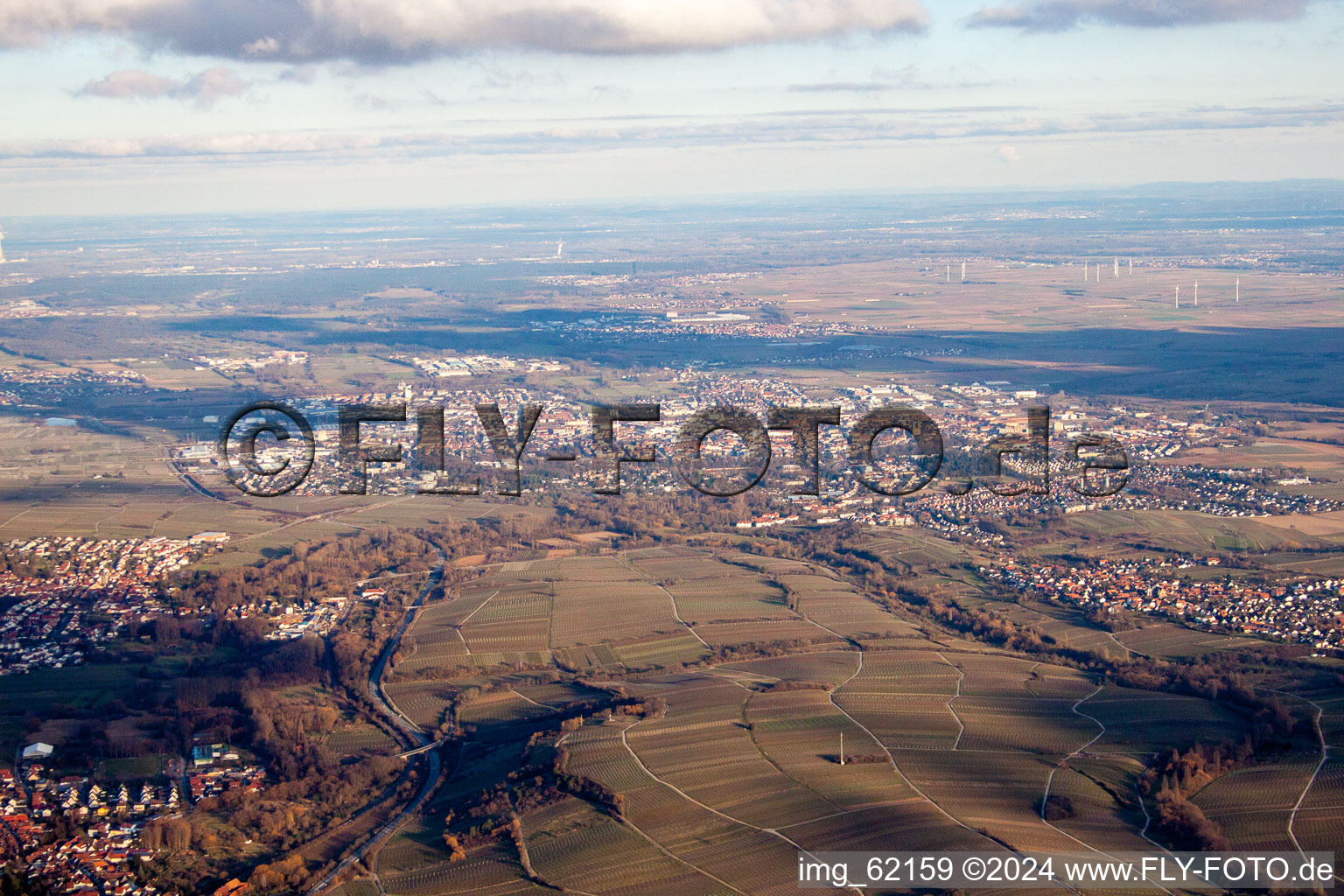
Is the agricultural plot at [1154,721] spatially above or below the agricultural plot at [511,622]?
below

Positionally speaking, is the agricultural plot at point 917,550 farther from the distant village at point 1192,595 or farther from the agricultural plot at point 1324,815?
the agricultural plot at point 1324,815

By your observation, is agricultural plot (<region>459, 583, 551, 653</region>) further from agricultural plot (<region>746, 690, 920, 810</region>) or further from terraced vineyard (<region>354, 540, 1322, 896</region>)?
agricultural plot (<region>746, 690, 920, 810</region>)

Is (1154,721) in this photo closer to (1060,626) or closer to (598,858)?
(1060,626)

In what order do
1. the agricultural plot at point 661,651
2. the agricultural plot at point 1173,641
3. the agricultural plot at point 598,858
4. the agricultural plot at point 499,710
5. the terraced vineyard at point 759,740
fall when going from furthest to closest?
the agricultural plot at point 661,651
the agricultural plot at point 1173,641
the agricultural plot at point 499,710
the terraced vineyard at point 759,740
the agricultural plot at point 598,858

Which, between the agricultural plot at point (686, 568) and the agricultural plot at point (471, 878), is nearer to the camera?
the agricultural plot at point (471, 878)

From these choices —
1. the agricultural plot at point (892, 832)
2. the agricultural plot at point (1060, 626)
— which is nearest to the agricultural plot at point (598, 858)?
the agricultural plot at point (892, 832)

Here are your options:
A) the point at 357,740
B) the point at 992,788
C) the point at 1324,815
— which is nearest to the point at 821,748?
the point at 992,788

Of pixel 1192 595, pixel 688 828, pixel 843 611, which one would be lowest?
pixel 688 828

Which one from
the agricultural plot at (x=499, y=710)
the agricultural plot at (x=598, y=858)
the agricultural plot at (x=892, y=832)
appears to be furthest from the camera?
the agricultural plot at (x=499, y=710)

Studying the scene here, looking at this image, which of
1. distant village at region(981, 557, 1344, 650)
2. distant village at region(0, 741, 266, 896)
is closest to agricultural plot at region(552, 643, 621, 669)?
distant village at region(0, 741, 266, 896)

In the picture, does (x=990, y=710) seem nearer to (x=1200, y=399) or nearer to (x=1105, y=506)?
(x=1105, y=506)
